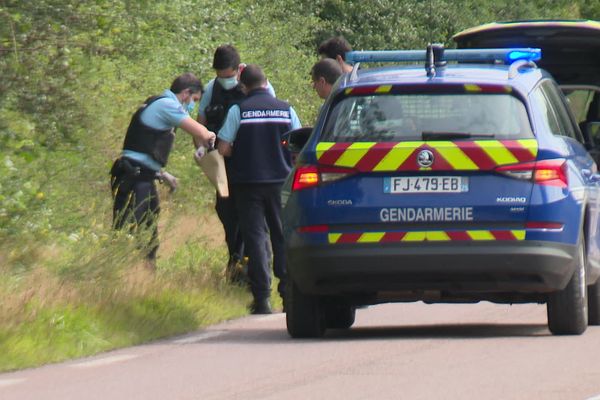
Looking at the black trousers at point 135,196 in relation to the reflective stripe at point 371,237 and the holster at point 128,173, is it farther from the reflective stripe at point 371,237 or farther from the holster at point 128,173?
the reflective stripe at point 371,237

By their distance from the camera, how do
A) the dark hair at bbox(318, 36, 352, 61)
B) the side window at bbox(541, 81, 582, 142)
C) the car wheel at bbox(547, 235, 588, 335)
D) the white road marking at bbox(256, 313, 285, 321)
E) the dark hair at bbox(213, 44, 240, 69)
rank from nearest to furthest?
1. the car wheel at bbox(547, 235, 588, 335)
2. the side window at bbox(541, 81, 582, 142)
3. the white road marking at bbox(256, 313, 285, 321)
4. the dark hair at bbox(213, 44, 240, 69)
5. the dark hair at bbox(318, 36, 352, 61)

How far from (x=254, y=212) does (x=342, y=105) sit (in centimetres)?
264

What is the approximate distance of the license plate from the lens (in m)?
11.6

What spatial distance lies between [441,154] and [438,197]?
0.26 m

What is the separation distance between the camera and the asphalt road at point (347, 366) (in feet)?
30.9

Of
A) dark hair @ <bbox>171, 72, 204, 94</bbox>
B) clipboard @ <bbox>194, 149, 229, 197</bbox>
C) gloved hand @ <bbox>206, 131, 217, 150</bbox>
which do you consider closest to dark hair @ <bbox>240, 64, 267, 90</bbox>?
gloved hand @ <bbox>206, 131, 217, 150</bbox>

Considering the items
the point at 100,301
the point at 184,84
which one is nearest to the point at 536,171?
the point at 100,301

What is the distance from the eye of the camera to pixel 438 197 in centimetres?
1166

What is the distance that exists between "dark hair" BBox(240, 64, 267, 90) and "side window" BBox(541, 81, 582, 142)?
2372mm

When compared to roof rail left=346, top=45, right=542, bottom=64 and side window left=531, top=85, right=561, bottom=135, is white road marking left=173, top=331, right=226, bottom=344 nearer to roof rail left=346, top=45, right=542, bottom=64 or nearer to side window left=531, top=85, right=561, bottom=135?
roof rail left=346, top=45, right=542, bottom=64

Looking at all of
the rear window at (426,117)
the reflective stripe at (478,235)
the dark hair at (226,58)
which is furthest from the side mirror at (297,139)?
the dark hair at (226,58)

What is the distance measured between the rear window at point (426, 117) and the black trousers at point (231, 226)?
3.45 metres

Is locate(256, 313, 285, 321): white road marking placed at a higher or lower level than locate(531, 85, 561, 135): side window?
lower

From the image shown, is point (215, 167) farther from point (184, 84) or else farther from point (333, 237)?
point (333, 237)
